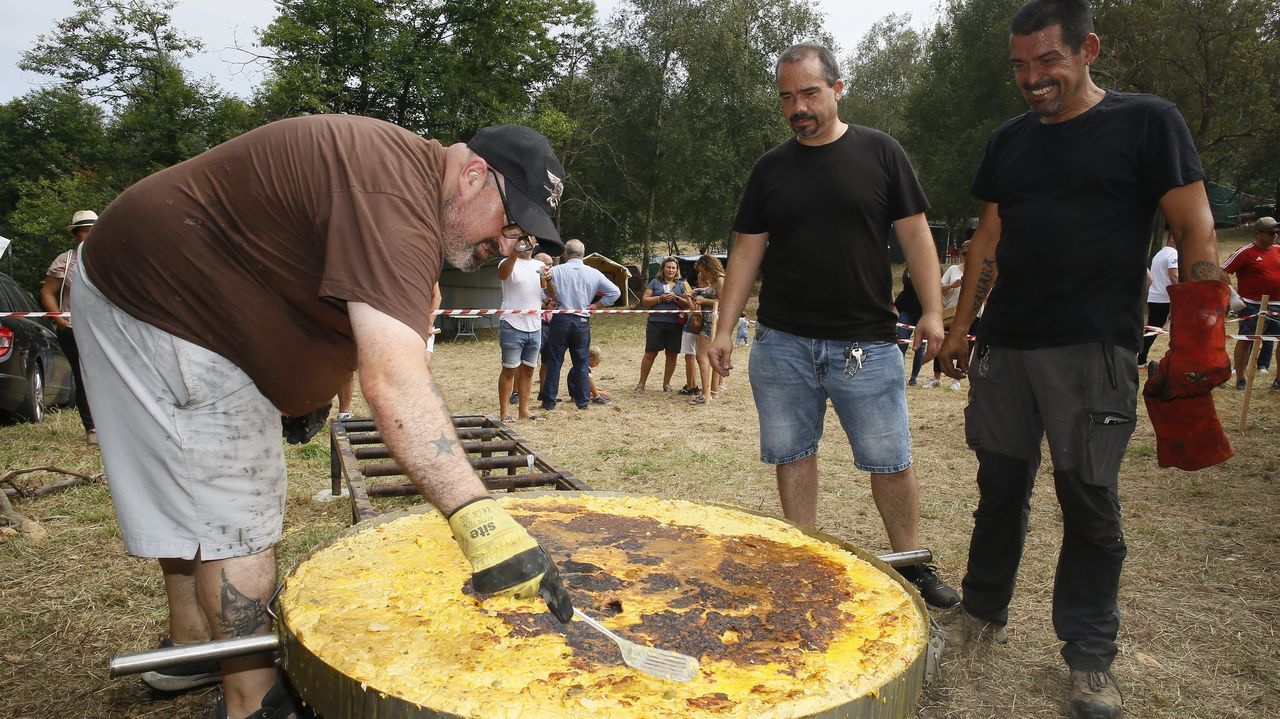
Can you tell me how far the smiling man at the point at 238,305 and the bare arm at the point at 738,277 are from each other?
1.60 m

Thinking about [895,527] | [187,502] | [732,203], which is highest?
[732,203]

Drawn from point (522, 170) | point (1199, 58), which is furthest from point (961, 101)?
point (522, 170)

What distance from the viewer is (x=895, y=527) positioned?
10.4 ft

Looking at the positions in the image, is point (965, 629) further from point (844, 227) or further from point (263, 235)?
point (263, 235)

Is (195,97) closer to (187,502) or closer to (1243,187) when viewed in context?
(187,502)

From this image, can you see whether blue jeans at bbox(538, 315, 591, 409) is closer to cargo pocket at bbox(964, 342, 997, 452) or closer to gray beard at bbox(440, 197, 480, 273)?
cargo pocket at bbox(964, 342, 997, 452)

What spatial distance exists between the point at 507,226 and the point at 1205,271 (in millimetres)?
2141

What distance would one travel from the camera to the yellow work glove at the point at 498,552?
4.85 ft

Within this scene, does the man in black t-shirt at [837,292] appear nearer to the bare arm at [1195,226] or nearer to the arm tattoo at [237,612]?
the bare arm at [1195,226]

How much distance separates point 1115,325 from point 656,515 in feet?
5.29

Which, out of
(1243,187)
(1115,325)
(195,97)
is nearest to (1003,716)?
(1115,325)

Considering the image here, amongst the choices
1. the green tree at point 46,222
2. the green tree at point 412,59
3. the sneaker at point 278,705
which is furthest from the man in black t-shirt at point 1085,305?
the green tree at point 46,222

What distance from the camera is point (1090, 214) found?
8.53 ft

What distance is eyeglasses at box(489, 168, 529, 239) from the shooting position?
6.05ft
